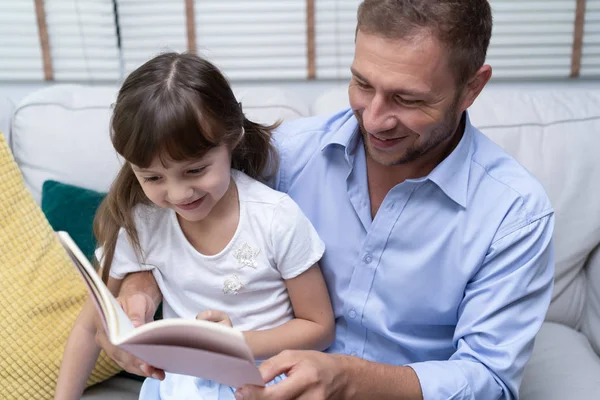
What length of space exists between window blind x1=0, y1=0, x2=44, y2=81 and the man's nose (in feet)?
5.98

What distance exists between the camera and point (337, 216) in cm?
146

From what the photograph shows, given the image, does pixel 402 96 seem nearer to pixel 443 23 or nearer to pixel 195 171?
pixel 443 23

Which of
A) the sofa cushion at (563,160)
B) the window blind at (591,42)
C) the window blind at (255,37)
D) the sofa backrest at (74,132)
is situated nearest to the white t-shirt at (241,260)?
the sofa backrest at (74,132)

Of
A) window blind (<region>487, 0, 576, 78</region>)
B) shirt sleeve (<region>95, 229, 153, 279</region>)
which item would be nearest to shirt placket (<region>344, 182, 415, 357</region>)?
shirt sleeve (<region>95, 229, 153, 279</region>)

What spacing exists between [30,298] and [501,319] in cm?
111

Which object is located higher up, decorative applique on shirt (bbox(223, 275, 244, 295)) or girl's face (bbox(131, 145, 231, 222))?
girl's face (bbox(131, 145, 231, 222))

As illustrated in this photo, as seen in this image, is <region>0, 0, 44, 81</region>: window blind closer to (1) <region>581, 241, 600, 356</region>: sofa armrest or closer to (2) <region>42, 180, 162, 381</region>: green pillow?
(2) <region>42, 180, 162, 381</region>: green pillow

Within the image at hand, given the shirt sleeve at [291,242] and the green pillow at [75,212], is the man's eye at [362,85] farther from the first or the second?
the green pillow at [75,212]

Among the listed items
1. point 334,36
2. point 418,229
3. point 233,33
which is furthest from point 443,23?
point 233,33

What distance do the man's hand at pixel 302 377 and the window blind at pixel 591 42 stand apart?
1.90m

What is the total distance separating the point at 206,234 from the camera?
1.38 metres

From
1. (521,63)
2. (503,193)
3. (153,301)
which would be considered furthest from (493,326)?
(521,63)

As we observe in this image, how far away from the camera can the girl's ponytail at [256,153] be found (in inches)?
56.2

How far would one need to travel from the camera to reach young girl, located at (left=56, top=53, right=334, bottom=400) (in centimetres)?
121
